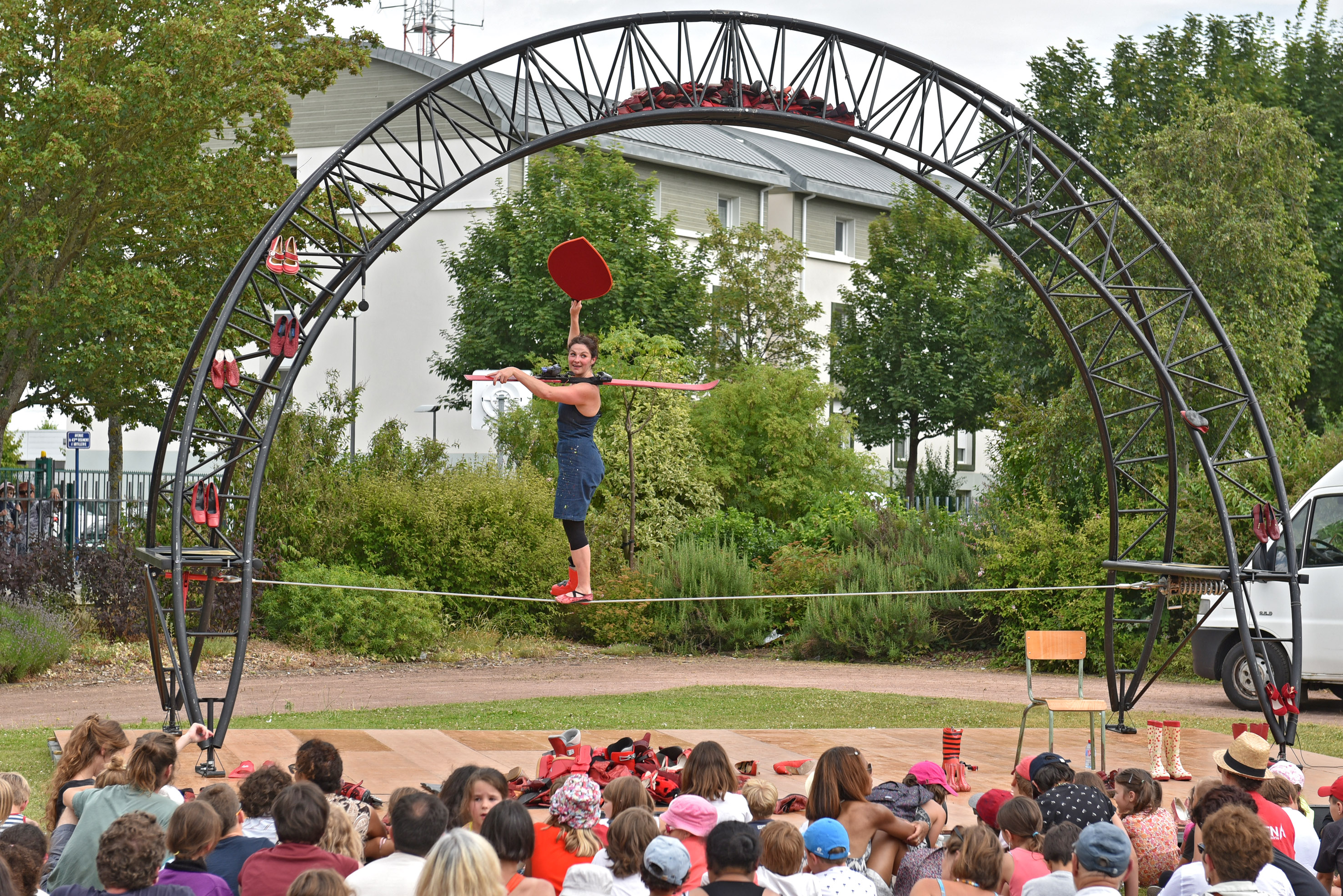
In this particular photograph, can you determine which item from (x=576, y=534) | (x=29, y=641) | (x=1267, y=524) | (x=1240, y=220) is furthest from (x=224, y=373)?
(x=1240, y=220)

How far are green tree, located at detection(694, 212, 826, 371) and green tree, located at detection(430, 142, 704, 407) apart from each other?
70cm

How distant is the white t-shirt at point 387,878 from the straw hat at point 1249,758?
3.71 m

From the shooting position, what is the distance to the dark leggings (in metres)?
9.55

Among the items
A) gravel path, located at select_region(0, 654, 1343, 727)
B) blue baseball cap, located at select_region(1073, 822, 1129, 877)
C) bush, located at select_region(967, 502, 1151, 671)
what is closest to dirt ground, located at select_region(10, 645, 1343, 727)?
gravel path, located at select_region(0, 654, 1343, 727)

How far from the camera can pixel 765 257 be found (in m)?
28.2

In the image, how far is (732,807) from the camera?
17.7 ft

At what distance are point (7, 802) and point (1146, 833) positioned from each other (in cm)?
480

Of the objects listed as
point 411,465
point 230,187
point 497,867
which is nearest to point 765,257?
point 411,465

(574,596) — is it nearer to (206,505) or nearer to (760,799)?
(206,505)

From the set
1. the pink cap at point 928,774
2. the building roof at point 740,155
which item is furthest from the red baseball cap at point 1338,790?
the building roof at point 740,155

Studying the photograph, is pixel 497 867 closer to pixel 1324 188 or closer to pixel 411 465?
pixel 411 465

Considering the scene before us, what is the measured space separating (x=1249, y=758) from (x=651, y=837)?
9.71ft

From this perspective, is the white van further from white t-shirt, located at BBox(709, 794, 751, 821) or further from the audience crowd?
white t-shirt, located at BBox(709, 794, 751, 821)

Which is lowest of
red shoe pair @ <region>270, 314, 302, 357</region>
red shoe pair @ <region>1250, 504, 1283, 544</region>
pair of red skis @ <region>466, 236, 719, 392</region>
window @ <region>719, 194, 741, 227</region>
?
red shoe pair @ <region>1250, 504, 1283, 544</region>
